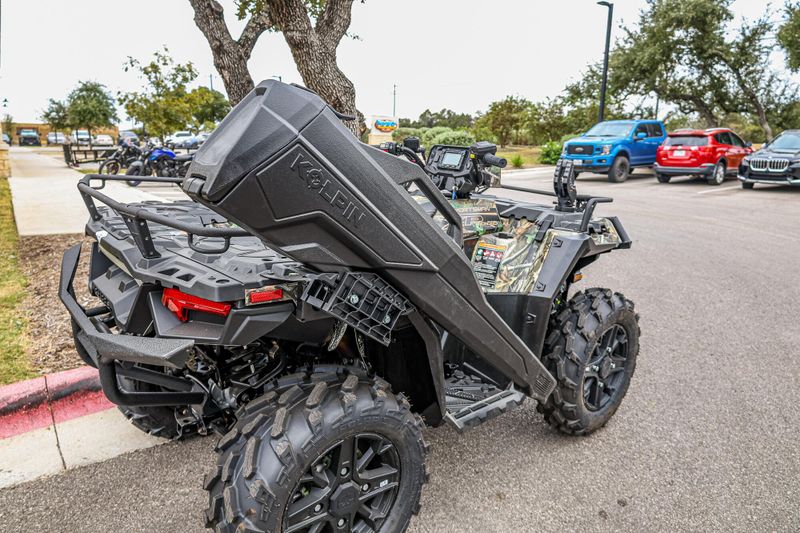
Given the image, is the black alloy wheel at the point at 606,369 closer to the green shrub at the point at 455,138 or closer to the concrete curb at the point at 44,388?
the concrete curb at the point at 44,388

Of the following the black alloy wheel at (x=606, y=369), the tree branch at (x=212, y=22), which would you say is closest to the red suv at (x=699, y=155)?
the tree branch at (x=212, y=22)

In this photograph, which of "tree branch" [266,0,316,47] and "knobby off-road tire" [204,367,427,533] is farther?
"tree branch" [266,0,316,47]

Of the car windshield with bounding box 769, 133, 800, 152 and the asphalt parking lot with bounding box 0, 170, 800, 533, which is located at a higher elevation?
the car windshield with bounding box 769, 133, 800, 152

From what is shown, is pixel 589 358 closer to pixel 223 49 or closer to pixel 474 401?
pixel 474 401

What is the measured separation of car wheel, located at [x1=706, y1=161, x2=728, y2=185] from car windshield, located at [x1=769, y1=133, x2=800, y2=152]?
132 centimetres

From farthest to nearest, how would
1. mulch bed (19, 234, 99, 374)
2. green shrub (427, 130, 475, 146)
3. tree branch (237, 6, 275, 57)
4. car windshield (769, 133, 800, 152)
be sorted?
green shrub (427, 130, 475, 146), car windshield (769, 133, 800, 152), tree branch (237, 6, 275, 57), mulch bed (19, 234, 99, 374)

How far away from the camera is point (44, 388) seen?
3.39 metres

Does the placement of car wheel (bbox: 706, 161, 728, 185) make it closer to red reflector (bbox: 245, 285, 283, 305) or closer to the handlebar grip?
the handlebar grip

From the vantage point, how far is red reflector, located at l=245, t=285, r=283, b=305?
1.75 meters

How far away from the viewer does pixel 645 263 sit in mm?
7457

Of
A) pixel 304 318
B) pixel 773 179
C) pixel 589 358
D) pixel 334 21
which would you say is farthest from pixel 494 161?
pixel 773 179

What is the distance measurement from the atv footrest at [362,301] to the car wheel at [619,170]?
55.5 feet

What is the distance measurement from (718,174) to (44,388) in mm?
18091

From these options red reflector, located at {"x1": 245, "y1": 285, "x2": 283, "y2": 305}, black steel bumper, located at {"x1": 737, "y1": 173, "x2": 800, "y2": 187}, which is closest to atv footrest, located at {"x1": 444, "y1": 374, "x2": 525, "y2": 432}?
red reflector, located at {"x1": 245, "y1": 285, "x2": 283, "y2": 305}
